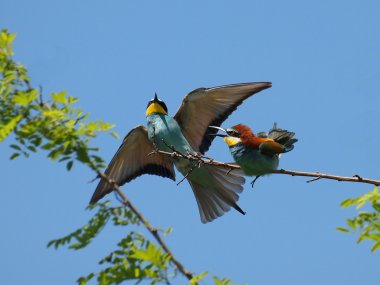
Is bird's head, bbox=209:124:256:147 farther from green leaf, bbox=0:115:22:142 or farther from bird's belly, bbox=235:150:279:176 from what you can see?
green leaf, bbox=0:115:22:142

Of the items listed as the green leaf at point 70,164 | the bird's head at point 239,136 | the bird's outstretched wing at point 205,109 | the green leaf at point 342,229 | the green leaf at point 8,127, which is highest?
the bird's outstretched wing at point 205,109

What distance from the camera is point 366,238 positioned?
5.26 feet

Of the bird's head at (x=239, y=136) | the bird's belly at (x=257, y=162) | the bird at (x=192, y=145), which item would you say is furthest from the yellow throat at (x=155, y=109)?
the bird's belly at (x=257, y=162)

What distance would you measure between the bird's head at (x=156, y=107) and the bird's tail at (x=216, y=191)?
2.49 ft

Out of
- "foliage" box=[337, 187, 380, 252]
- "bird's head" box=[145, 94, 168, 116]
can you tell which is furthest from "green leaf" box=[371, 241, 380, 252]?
"bird's head" box=[145, 94, 168, 116]

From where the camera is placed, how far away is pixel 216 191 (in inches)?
218

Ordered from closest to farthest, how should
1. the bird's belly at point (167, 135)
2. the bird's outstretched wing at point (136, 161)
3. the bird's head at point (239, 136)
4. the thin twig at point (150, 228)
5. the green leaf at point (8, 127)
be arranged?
1. the thin twig at point (150, 228)
2. the green leaf at point (8, 127)
3. the bird's head at point (239, 136)
4. the bird's belly at point (167, 135)
5. the bird's outstretched wing at point (136, 161)

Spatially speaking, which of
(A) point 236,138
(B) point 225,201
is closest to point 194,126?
(B) point 225,201

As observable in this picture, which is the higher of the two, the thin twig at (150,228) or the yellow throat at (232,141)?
the yellow throat at (232,141)

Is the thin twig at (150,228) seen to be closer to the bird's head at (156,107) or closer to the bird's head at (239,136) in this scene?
the bird's head at (239,136)

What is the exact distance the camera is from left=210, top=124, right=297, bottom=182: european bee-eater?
3777mm

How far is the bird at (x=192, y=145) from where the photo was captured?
213 inches

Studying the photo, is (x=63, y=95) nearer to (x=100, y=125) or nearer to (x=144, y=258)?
(x=100, y=125)

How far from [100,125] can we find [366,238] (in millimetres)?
793
